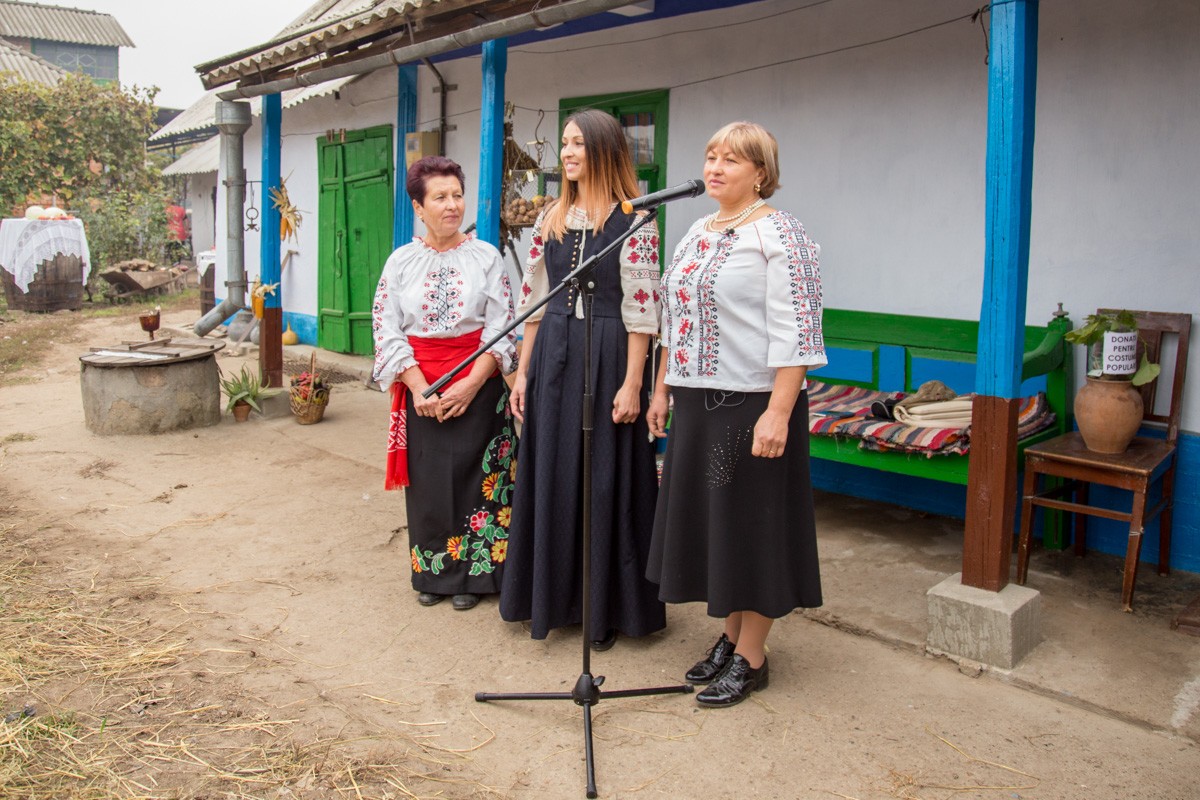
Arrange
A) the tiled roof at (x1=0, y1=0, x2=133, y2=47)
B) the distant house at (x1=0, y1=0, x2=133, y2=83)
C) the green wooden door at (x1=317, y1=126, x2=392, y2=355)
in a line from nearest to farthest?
1. the green wooden door at (x1=317, y1=126, x2=392, y2=355)
2. the tiled roof at (x1=0, y1=0, x2=133, y2=47)
3. the distant house at (x1=0, y1=0, x2=133, y2=83)

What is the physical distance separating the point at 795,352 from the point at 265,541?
3306 millimetres

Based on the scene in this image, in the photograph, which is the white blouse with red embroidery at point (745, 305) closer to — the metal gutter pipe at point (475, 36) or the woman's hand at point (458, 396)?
the woman's hand at point (458, 396)

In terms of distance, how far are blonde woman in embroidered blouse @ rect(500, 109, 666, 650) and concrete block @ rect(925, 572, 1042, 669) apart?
1007 mm

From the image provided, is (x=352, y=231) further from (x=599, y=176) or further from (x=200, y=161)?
(x=200, y=161)

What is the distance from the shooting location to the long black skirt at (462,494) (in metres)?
4.14

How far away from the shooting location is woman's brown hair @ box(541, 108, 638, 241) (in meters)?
3.44

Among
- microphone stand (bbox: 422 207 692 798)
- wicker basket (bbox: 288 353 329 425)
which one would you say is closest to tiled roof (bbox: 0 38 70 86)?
wicker basket (bbox: 288 353 329 425)

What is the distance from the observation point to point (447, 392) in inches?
159

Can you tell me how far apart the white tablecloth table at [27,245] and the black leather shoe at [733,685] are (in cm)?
1543

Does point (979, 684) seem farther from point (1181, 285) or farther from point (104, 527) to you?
point (104, 527)

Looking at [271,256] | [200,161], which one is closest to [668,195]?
[271,256]

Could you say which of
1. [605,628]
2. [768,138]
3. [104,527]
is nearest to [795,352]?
[768,138]

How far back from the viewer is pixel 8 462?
6676 mm

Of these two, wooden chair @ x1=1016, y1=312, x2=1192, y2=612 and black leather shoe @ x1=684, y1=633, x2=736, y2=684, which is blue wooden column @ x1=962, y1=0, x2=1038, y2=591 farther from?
black leather shoe @ x1=684, y1=633, x2=736, y2=684
